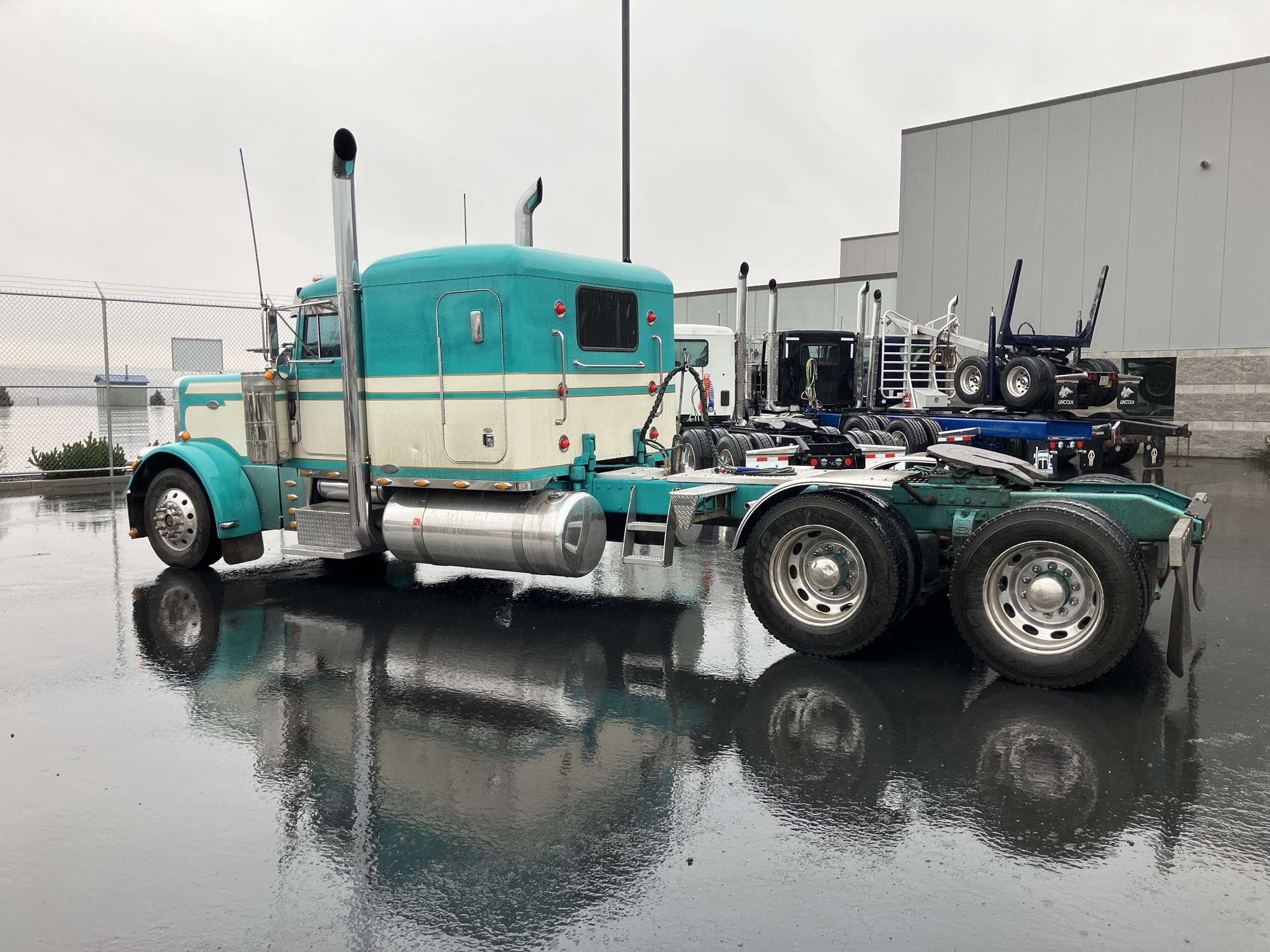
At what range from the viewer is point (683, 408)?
20.3 metres

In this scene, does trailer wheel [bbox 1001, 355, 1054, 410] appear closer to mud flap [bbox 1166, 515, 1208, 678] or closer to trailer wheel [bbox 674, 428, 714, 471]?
trailer wheel [bbox 674, 428, 714, 471]

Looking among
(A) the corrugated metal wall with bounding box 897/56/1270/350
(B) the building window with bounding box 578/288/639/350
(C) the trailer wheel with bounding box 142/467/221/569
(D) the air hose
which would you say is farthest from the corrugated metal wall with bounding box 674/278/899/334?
(C) the trailer wheel with bounding box 142/467/221/569

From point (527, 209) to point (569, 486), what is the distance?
2.63 meters

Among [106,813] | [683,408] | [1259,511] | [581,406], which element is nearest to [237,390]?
[581,406]

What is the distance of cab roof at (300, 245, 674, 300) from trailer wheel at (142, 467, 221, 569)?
114 inches

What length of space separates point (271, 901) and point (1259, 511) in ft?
48.7

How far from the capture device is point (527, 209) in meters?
9.03

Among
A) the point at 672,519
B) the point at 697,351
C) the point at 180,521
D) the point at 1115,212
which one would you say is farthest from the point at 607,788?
the point at 1115,212

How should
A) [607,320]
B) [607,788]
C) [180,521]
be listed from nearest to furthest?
[607,788] → [607,320] → [180,521]

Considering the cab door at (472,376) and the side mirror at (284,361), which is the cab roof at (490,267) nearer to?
the cab door at (472,376)

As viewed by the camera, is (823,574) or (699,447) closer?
(823,574)

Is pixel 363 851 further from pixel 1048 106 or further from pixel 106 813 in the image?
pixel 1048 106

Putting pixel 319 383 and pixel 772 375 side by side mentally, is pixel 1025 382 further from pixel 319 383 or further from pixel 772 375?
pixel 319 383

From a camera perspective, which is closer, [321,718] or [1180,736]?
[1180,736]
